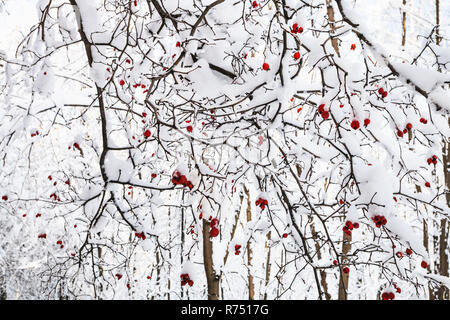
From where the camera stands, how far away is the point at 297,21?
170 centimetres

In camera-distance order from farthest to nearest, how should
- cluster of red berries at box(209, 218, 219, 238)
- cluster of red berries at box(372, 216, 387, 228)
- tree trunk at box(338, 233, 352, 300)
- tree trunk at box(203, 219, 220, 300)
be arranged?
1. tree trunk at box(203, 219, 220, 300)
2. tree trunk at box(338, 233, 352, 300)
3. cluster of red berries at box(209, 218, 219, 238)
4. cluster of red berries at box(372, 216, 387, 228)

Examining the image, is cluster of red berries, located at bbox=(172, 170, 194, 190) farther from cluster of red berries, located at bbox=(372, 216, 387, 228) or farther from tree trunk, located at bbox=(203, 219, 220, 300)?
tree trunk, located at bbox=(203, 219, 220, 300)

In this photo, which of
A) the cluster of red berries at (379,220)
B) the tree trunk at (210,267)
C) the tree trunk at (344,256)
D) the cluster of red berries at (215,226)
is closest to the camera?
the cluster of red berries at (379,220)

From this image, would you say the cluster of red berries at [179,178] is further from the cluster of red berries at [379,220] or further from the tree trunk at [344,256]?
the tree trunk at [344,256]

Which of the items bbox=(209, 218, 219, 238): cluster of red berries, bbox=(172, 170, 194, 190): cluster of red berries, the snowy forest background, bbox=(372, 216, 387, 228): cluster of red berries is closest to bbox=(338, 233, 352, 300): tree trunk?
the snowy forest background

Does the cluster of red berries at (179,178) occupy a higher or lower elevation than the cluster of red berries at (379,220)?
higher

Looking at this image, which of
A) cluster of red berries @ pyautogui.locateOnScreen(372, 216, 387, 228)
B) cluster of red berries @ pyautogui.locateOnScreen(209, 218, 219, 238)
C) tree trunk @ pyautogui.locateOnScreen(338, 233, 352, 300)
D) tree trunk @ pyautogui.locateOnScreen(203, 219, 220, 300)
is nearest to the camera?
cluster of red berries @ pyautogui.locateOnScreen(372, 216, 387, 228)

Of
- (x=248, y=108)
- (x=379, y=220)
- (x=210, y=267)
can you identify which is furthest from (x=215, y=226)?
(x=210, y=267)

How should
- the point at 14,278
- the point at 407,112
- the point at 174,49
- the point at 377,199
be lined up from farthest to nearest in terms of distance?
the point at 14,278
the point at 174,49
the point at 407,112
the point at 377,199

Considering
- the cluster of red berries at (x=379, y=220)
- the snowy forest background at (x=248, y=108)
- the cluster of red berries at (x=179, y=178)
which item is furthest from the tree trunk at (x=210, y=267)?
the cluster of red berries at (x=379, y=220)

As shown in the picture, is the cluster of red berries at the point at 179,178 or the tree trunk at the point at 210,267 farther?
the tree trunk at the point at 210,267
